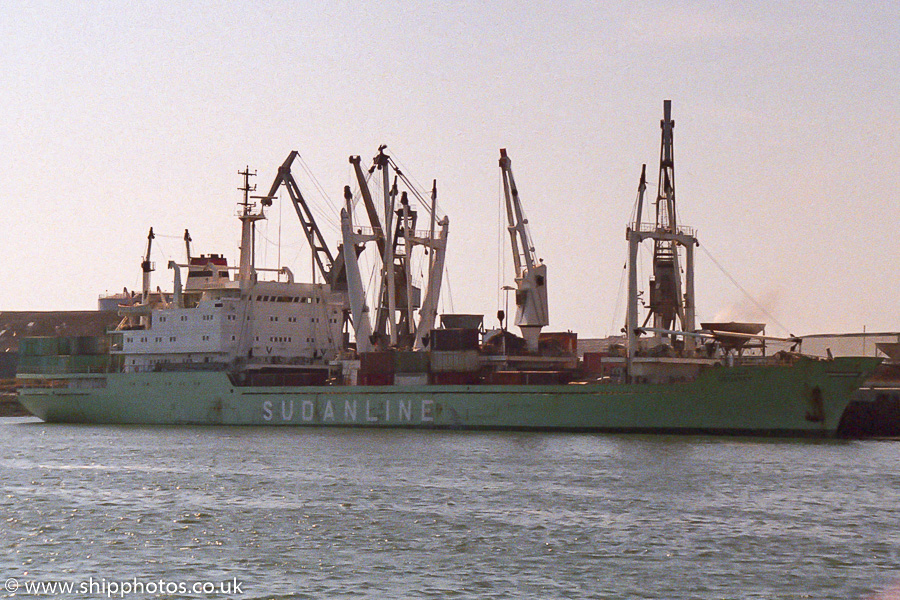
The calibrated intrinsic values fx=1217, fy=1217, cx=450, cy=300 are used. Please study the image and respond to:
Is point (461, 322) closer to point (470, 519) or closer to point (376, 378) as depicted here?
point (376, 378)

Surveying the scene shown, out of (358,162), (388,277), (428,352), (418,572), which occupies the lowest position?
(418,572)

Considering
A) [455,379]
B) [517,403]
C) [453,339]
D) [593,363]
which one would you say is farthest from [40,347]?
[593,363]

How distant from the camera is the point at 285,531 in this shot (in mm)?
26281

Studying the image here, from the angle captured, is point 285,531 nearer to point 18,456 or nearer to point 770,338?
point 18,456

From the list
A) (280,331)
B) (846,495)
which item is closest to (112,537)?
(846,495)

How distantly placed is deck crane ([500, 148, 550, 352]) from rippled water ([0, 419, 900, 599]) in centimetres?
1214

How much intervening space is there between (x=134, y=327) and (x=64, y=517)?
40.2 m

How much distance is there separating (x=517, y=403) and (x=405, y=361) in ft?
21.0

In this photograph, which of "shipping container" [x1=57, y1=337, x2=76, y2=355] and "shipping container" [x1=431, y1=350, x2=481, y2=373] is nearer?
"shipping container" [x1=431, y1=350, x2=481, y2=373]

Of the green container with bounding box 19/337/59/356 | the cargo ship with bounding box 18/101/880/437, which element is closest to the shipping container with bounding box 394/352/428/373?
the cargo ship with bounding box 18/101/880/437

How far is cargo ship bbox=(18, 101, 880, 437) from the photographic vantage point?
4853 cm

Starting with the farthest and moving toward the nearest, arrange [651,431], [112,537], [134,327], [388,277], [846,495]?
[134,327]
[388,277]
[651,431]
[846,495]
[112,537]

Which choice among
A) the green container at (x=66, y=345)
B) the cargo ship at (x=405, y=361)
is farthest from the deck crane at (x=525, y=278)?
the green container at (x=66, y=345)

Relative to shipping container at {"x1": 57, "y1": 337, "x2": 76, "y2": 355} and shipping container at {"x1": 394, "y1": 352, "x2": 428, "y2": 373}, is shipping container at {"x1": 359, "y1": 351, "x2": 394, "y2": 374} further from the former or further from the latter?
shipping container at {"x1": 57, "y1": 337, "x2": 76, "y2": 355}
